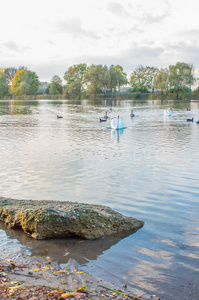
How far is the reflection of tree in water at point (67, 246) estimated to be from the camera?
5.43m

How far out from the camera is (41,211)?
6.13 metres

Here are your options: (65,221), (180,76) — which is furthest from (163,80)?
(65,221)

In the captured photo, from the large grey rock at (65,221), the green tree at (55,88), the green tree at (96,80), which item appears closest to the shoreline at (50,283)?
the large grey rock at (65,221)

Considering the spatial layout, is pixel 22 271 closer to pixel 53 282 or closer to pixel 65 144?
pixel 53 282

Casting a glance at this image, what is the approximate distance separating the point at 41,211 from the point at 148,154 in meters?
10.5

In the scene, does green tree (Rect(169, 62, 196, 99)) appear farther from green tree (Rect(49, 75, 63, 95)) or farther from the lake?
the lake

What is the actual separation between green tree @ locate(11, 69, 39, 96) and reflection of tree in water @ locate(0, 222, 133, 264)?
492ft

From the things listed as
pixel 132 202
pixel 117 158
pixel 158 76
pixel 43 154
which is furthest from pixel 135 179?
pixel 158 76

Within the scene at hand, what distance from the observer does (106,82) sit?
5167 inches

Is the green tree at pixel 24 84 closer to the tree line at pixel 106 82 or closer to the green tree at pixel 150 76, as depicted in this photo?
the tree line at pixel 106 82

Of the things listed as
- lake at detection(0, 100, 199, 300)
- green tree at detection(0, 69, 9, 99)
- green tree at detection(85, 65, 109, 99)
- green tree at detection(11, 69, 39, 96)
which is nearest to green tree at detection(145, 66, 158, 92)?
green tree at detection(85, 65, 109, 99)

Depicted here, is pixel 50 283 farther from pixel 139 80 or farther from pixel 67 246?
pixel 139 80

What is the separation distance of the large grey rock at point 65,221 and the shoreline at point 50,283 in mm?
955

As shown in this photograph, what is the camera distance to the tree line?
114375mm
